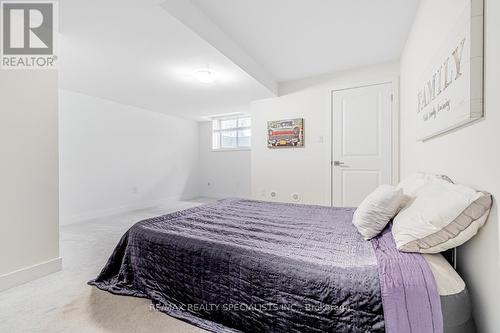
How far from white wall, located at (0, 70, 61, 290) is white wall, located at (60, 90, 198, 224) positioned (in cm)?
197

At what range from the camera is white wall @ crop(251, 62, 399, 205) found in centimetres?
363

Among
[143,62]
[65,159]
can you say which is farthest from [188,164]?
[143,62]

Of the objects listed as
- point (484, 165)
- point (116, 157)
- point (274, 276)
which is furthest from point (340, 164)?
point (116, 157)

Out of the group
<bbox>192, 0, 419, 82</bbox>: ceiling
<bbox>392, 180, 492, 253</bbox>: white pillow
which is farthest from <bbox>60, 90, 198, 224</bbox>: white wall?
<bbox>392, 180, 492, 253</bbox>: white pillow

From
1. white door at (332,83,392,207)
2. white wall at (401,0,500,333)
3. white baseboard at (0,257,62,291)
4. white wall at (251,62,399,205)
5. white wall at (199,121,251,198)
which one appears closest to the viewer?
white wall at (401,0,500,333)

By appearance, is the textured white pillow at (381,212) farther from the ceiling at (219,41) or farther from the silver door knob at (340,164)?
the silver door knob at (340,164)

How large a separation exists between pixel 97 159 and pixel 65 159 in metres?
0.54

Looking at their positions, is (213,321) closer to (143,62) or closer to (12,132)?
(12,132)

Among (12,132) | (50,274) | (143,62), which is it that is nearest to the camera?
(12,132)

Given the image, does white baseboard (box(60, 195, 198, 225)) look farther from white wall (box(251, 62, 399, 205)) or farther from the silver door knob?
the silver door knob

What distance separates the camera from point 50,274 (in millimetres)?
2068

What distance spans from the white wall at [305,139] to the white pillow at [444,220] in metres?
2.68

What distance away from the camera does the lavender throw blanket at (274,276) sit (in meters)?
0.93

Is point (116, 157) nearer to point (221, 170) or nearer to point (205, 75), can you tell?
point (221, 170)
